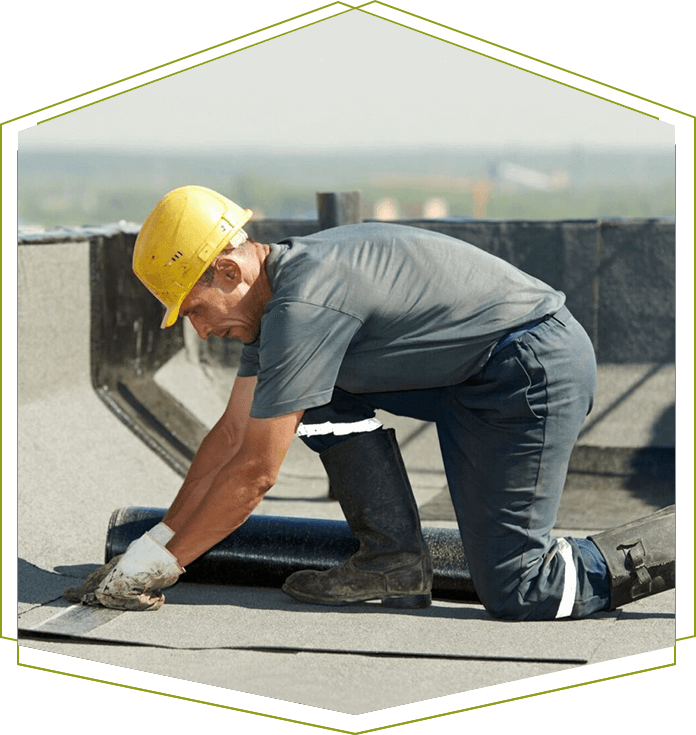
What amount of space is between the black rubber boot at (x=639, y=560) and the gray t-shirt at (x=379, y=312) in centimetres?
75

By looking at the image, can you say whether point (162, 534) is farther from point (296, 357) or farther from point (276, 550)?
point (296, 357)

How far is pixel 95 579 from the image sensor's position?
139 inches

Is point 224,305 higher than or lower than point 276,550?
higher

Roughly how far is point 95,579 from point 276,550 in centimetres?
60

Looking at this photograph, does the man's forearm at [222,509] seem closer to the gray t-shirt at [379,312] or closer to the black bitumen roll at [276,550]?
the gray t-shirt at [379,312]

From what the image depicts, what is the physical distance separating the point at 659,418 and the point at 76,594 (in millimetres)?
3628

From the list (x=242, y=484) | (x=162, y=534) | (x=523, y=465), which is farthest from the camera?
(x=162, y=534)

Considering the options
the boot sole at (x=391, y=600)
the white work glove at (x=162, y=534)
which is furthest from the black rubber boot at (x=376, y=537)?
the white work glove at (x=162, y=534)

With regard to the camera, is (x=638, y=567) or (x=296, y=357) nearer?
(x=296, y=357)

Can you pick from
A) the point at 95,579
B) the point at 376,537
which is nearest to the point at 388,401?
the point at 376,537

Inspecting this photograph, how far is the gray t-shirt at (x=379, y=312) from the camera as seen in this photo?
297cm

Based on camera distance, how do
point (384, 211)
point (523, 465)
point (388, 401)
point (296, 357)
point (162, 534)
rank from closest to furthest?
point (296, 357) < point (523, 465) < point (162, 534) < point (388, 401) < point (384, 211)

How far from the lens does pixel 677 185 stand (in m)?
2.80

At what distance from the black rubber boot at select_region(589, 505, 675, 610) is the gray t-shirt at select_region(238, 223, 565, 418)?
753 millimetres
